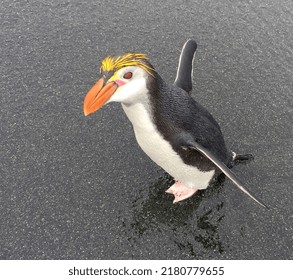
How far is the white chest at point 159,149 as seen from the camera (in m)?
1.17

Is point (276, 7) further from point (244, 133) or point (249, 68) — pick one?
point (244, 133)

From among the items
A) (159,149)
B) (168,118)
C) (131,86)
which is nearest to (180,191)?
(159,149)

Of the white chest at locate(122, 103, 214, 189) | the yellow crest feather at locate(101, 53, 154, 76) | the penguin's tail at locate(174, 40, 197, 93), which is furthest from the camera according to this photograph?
the penguin's tail at locate(174, 40, 197, 93)

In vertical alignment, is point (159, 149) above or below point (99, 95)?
below

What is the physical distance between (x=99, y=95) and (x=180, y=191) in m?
0.64

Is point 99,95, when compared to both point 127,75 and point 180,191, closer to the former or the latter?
point 127,75

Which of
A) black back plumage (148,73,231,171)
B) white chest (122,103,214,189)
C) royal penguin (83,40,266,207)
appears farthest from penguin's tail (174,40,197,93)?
white chest (122,103,214,189)

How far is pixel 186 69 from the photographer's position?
153cm

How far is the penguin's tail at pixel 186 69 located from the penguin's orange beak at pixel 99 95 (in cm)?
52

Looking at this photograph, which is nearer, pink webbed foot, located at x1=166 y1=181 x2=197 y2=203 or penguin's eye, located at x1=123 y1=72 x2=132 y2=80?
penguin's eye, located at x1=123 y1=72 x2=132 y2=80

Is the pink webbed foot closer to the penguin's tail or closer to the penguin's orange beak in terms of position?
the penguin's tail

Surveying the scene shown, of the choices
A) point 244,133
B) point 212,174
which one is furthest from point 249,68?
point 212,174

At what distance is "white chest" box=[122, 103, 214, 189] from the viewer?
1166 millimetres

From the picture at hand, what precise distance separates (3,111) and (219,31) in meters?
1.36
